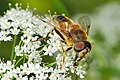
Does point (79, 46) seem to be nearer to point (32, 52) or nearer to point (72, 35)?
point (72, 35)

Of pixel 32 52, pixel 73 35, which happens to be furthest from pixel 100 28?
pixel 32 52

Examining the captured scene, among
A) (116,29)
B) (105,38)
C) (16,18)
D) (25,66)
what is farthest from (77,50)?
(116,29)

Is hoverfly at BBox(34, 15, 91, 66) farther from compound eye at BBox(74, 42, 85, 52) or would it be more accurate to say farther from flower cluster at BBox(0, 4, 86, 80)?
flower cluster at BBox(0, 4, 86, 80)

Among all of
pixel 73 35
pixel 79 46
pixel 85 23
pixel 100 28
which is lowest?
pixel 79 46

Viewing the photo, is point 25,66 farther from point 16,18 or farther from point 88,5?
point 88,5

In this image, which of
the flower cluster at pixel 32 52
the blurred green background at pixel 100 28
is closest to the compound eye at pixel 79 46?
the flower cluster at pixel 32 52

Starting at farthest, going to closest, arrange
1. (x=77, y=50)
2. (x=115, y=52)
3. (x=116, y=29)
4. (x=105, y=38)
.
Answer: (x=116, y=29) → (x=105, y=38) → (x=115, y=52) → (x=77, y=50)
